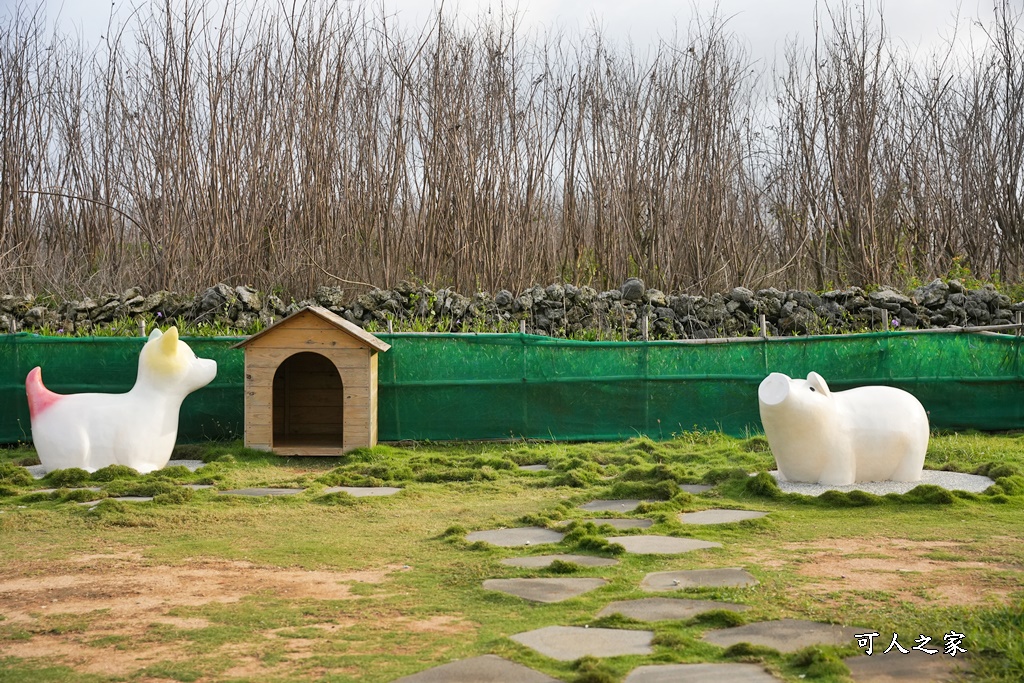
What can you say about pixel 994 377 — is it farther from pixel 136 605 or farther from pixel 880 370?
pixel 136 605

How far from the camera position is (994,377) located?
918 centimetres

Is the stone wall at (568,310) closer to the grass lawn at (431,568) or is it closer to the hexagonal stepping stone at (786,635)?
the grass lawn at (431,568)

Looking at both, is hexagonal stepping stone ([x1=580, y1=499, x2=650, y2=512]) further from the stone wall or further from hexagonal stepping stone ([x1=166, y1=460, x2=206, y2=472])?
the stone wall

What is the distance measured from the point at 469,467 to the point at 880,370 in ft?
13.5

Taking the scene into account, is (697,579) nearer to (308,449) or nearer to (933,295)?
(308,449)

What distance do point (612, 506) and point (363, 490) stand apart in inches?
74.7

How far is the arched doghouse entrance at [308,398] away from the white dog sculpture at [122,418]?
6.19ft

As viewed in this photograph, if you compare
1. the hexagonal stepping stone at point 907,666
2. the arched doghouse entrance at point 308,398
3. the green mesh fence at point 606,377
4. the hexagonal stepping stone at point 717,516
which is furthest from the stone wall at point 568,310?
the hexagonal stepping stone at point 907,666

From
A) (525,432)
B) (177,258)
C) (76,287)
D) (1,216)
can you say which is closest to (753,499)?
(525,432)

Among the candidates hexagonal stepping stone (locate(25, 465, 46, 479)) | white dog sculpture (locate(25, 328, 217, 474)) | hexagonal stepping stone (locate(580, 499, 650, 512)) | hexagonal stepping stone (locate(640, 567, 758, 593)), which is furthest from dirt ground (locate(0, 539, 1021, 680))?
hexagonal stepping stone (locate(25, 465, 46, 479))

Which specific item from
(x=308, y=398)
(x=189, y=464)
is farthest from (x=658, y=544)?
(x=308, y=398)

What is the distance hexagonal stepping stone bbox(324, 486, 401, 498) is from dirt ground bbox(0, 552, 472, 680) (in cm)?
194

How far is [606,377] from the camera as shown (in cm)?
923

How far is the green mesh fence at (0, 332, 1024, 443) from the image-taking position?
9.18 m
